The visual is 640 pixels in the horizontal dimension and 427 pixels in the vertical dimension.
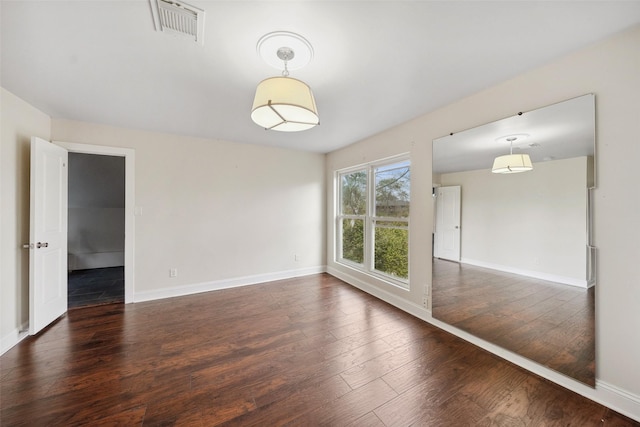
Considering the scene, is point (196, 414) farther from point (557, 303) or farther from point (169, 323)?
point (557, 303)

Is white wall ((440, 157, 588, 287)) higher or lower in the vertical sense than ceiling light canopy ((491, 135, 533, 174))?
lower

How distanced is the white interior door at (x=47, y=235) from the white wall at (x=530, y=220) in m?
4.30

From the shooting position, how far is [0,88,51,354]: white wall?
2.16 meters

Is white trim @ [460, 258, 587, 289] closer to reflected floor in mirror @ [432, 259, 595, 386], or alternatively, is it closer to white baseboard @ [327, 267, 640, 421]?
reflected floor in mirror @ [432, 259, 595, 386]

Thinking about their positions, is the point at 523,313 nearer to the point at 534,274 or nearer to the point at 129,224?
the point at 534,274

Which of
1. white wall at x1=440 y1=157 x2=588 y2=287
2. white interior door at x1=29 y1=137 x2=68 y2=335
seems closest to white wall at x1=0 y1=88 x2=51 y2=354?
white interior door at x1=29 y1=137 x2=68 y2=335

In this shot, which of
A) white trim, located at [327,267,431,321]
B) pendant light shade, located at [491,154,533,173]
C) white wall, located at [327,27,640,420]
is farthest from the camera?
white trim, located at [327,267,431,321]

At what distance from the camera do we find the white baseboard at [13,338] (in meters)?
2.10

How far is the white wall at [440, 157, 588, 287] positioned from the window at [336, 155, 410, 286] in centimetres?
78

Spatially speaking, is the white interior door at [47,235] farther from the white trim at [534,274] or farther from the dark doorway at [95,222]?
the white trim at [534,274]

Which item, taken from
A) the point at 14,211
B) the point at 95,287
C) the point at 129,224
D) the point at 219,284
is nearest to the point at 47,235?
the point at 14,211

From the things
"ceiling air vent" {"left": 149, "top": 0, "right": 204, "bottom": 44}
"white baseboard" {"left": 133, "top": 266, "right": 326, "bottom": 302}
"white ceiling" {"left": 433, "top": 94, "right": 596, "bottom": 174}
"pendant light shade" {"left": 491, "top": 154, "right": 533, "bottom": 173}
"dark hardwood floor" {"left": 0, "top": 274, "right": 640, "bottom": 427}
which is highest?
"ceiling air vent" {"left": 149, "top": 0, "right": 204, "bottom": 44}

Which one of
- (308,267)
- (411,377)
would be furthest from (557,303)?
(308,267)

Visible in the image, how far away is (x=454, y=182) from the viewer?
2635 mm
